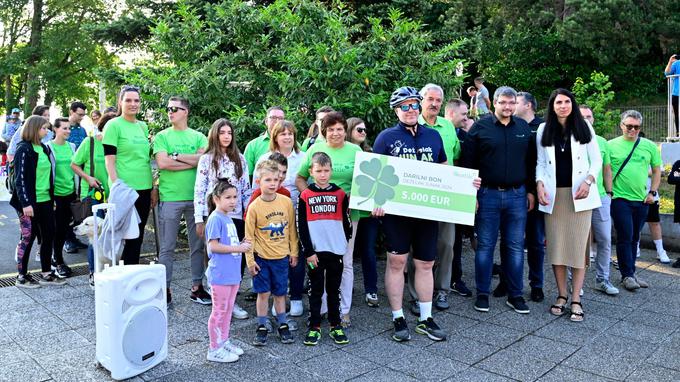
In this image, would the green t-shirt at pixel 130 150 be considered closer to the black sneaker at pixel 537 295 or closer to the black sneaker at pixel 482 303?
the black sneaker at pixel 482 303

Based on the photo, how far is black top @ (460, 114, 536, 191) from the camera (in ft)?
16.8

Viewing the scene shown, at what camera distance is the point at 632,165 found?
630 cm

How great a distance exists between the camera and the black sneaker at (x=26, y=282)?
596 centimetres

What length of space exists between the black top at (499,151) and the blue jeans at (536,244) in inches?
25.1

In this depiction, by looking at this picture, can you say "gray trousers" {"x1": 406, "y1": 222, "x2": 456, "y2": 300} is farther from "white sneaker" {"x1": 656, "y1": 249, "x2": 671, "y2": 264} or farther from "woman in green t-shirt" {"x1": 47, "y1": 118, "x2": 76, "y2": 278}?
"woman in green t-shirt" {"x1": 47, "y1": 118, "x2": 76, "y2": 278}

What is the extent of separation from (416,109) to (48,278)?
4.48 metres

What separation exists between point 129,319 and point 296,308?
67.7 inches

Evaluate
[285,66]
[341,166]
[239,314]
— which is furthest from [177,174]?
[285,66]

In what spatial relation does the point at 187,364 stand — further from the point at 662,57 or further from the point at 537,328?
the point at 662,57

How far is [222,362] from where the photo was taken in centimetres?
403

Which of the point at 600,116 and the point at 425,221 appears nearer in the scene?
the point at 425,221

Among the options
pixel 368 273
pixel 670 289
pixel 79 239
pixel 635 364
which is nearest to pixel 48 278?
pixel 79 239

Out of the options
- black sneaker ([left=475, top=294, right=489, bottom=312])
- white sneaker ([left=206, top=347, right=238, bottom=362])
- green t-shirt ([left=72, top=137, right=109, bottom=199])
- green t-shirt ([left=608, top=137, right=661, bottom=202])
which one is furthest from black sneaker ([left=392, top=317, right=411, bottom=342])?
green t-shirt ([left=72, top=137, right=109, bottom=199])

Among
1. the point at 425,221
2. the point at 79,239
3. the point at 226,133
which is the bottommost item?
the point at 79,239
